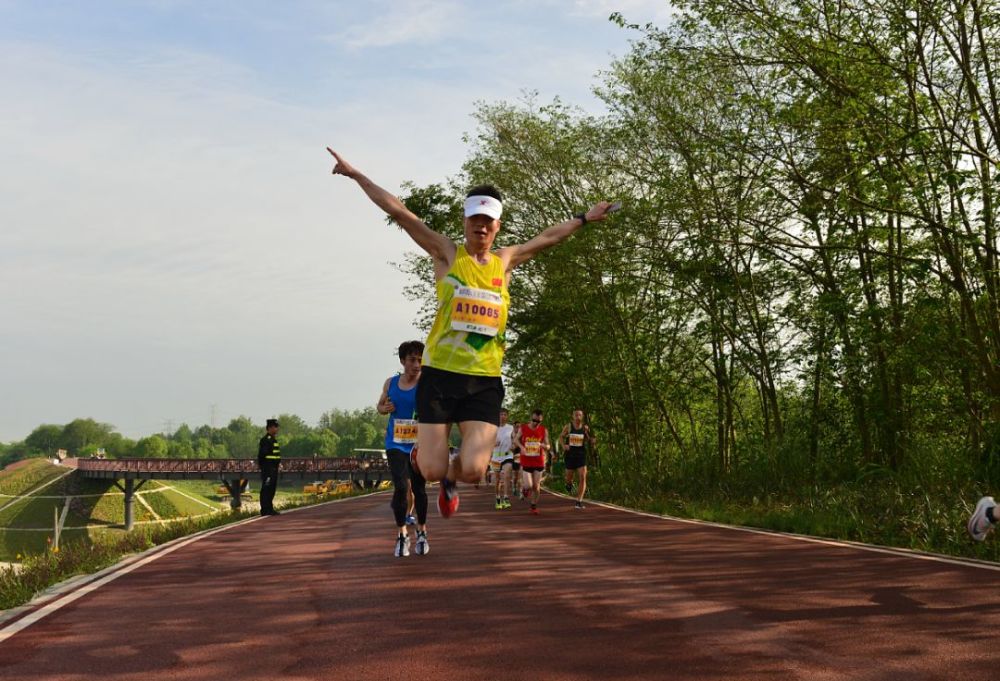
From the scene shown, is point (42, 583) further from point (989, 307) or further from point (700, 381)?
point (700, 381)

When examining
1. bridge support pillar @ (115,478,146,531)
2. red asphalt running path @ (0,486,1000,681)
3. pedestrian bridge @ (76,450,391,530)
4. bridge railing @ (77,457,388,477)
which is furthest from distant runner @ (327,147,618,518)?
bridge support pillar @ (115,478,146,531)

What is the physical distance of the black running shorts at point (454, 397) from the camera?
632 centimetres

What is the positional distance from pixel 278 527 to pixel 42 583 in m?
6.97

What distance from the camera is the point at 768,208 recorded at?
659 inches

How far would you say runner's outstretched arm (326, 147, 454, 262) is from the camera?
605 cm

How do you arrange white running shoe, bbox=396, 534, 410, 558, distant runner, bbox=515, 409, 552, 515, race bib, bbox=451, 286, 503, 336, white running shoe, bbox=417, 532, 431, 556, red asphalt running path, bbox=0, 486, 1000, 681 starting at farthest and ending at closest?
distant runner, bbox=515, 409, 552, 515 → white running shoe, bbox=417, 532, 431, 556 → white running shoe, bbox=396, 534, 410, 558 → race bib, bbox=451, 286, 503, 336 → red asphalt running path, bbox=0, 486, 1000, 681

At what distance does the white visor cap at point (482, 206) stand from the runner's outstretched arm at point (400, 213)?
0.27 meters

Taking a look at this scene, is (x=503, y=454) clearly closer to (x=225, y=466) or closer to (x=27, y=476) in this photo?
(x=225, y=466)

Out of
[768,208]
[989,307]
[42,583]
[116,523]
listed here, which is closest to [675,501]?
[768,208]

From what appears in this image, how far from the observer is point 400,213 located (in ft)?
19.7

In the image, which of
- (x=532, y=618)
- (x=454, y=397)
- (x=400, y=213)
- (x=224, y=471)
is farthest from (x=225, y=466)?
(x=400, y=213)

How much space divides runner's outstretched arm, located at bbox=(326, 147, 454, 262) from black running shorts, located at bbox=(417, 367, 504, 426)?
83cm

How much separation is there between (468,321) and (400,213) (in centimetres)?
84

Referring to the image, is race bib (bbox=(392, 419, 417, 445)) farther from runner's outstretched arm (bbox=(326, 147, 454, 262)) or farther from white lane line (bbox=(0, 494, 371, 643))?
runner's outstretched arm (bbox=(326, 147, 454, 262))
